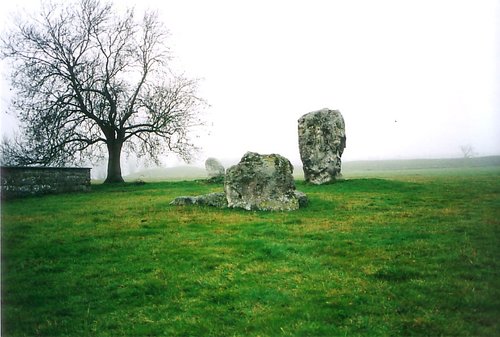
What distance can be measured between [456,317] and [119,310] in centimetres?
625

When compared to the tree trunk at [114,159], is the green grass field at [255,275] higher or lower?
lower

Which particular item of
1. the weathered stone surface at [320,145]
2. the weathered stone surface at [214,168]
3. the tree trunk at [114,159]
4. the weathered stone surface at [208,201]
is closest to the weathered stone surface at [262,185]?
the weathered stone surface at [208,201]

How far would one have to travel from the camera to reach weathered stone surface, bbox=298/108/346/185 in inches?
1150

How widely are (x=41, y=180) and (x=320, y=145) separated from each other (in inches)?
844

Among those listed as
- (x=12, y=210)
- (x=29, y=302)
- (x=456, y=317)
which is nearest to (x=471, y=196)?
(x=456, y=317)

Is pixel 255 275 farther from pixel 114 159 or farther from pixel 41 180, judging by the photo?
pixel 114 159

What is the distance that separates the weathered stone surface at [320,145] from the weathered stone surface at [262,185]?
1117 cm

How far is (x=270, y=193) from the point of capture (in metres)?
18.3

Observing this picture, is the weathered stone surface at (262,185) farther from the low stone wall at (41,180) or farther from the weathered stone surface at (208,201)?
the low stone wall at (41,180)

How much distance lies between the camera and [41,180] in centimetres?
2639

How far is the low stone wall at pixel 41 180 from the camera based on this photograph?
2417 cm

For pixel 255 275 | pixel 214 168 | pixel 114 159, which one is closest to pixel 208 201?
pixel 255 275

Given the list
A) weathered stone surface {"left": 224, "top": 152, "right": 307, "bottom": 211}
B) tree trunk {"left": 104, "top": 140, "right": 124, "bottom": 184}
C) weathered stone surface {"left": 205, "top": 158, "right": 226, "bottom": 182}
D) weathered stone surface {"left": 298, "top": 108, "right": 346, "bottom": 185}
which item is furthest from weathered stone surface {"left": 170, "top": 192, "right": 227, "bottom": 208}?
tree trunk {"left": 104, "top": 140, "right": 124, "bottom": 184}

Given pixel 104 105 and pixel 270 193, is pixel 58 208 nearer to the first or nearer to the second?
pixel 270 193
